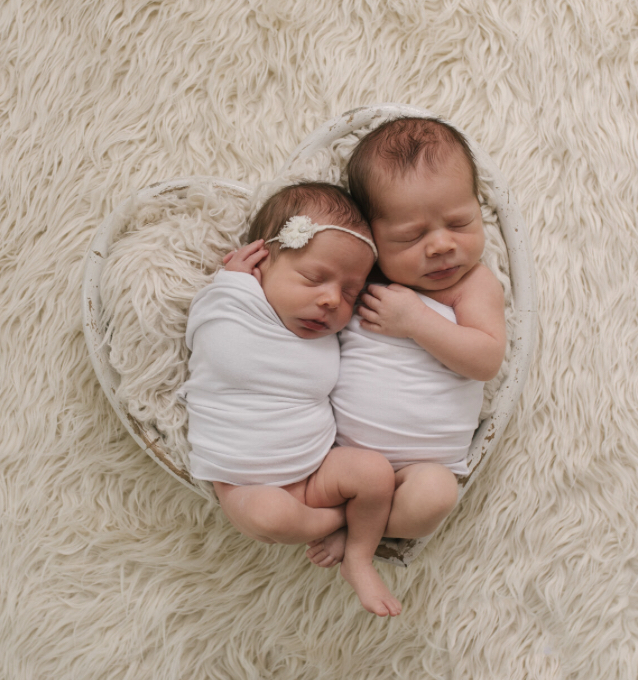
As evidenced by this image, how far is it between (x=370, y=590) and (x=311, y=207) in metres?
0.72

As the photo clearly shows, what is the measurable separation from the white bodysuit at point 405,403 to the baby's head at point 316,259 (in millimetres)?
111

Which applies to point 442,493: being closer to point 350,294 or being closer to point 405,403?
point 405,403

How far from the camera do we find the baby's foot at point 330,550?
47.8 inches

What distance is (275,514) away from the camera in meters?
1.09

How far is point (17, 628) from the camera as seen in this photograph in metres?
1.36

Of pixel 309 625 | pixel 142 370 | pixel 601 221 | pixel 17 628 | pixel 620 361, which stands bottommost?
pixel 17 628

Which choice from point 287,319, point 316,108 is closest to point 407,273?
point 287,319

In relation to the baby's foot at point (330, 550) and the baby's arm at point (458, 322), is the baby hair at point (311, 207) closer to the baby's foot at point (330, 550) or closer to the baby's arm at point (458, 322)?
the baby's arm at point (458, 322)

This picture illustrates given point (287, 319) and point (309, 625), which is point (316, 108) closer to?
point (287, 319)

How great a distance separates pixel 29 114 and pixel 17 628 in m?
1.18

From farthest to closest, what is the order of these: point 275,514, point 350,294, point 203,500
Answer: point 203,500
point 350,294
point 275,514

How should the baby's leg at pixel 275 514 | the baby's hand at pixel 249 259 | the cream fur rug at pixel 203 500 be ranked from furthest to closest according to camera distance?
1. the cream fur rug at pixel 203 500
2. the baby's hand at pixel 249 259
3. the baby's leg at pixel 275 514

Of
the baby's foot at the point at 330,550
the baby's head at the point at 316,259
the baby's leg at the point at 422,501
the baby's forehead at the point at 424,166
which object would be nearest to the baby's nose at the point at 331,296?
the baby's head at the point at 316,259

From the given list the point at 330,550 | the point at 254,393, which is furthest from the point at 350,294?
the point at 330,550
